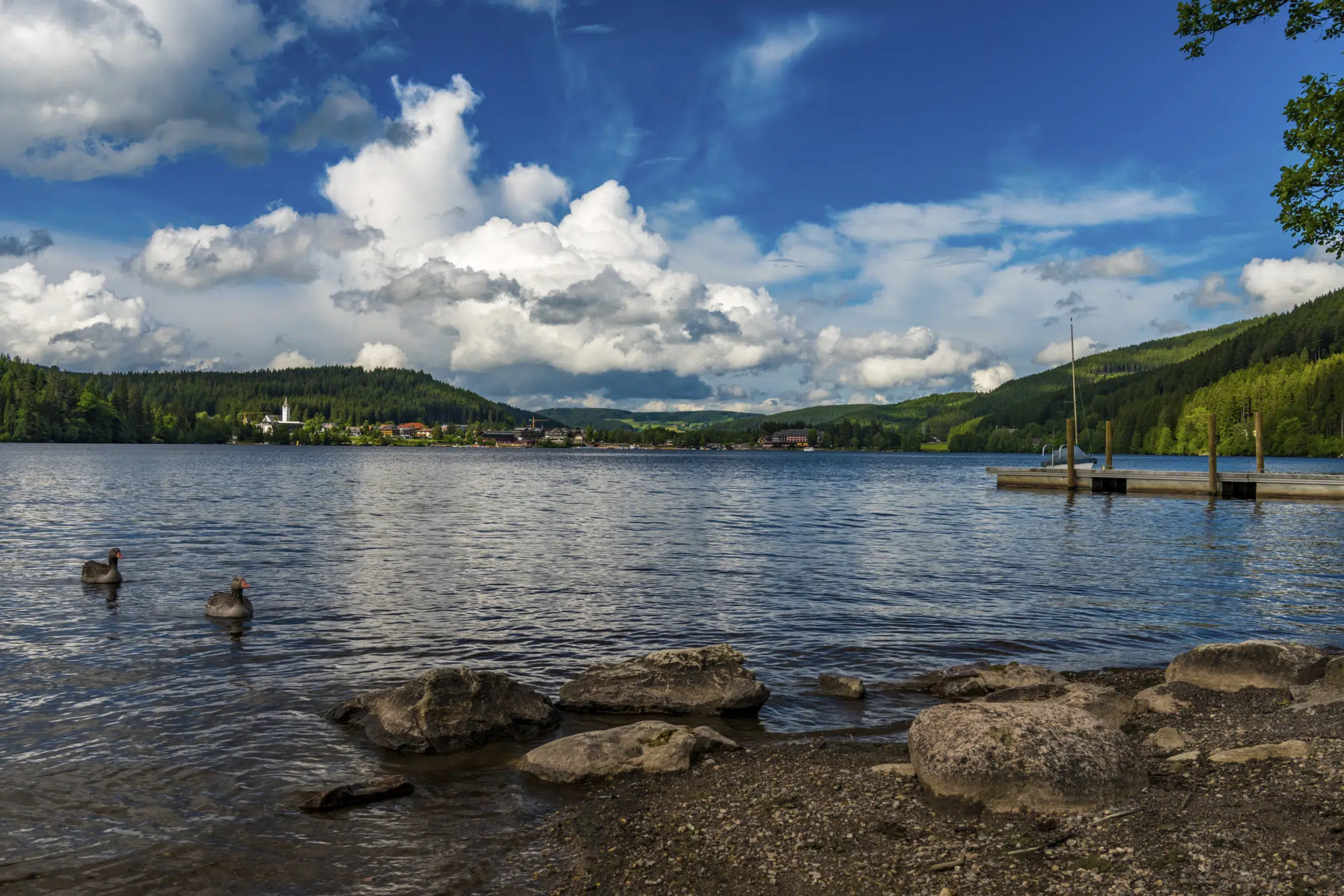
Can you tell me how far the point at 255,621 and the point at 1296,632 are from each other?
28.2 m

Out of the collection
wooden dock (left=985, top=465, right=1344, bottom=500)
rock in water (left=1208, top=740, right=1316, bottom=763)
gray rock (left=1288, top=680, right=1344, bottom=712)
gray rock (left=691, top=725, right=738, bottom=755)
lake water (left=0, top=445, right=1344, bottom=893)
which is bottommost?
lake water (left=0, top=445, right=1344, bottom=893)

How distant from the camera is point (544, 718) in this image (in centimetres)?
1406

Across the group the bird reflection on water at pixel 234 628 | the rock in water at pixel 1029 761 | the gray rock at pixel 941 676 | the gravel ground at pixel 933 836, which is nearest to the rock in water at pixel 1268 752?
the gravel ground at pixel 933 836

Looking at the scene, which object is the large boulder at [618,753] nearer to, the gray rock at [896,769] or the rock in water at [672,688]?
the rock in water at [672,688]

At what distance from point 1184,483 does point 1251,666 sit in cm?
6954

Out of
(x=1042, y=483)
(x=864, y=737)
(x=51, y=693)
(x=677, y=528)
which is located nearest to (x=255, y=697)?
(x=51, y=693)

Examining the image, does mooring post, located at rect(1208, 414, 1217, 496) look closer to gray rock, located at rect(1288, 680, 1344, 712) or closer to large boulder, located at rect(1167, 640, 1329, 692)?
large boulder, located at rect(1167, 640, 1329, 692)

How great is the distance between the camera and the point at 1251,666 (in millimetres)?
15125

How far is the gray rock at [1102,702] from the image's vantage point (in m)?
13.5

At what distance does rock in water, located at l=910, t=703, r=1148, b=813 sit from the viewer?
9180 mm

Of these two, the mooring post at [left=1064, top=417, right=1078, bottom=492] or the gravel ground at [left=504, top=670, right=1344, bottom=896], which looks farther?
the mooring post at [left=1064, top=417, right=1078, bottom=492]

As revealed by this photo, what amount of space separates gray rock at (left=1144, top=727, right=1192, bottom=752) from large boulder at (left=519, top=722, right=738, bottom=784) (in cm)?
619

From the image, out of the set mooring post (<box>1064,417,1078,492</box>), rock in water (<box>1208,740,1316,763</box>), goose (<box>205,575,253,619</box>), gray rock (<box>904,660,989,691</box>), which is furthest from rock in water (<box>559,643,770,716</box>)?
mooring post (<box>1064,417,1078,492</box>)

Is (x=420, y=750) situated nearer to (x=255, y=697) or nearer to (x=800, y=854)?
(x=255, y=697)
